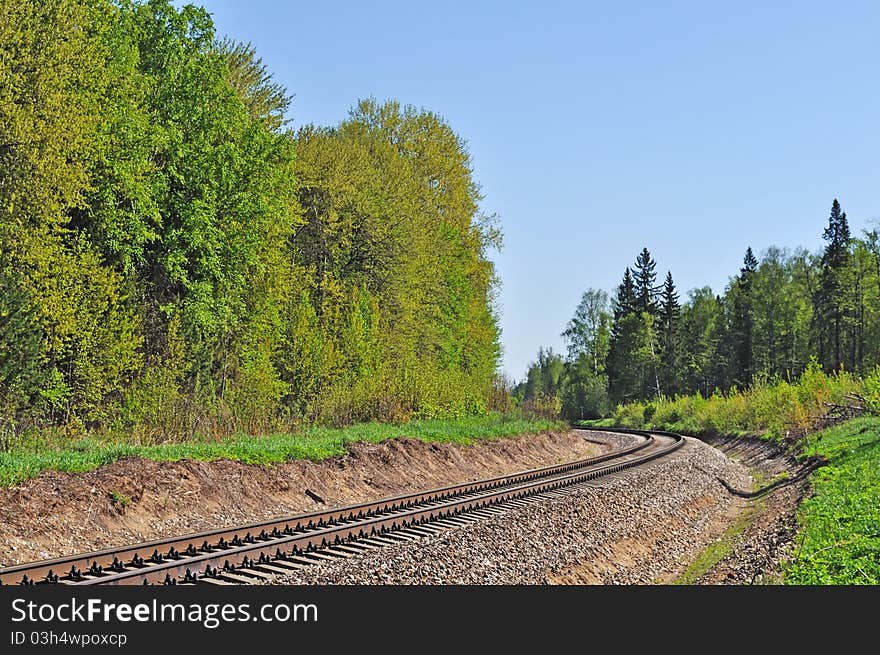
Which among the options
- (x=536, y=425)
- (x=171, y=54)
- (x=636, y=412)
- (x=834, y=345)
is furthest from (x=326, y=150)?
(x=834, y=345)

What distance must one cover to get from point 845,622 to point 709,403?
51.4 metres

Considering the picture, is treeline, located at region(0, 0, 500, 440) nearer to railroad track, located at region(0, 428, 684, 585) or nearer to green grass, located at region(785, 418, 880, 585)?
railroad track, located at region(0, 428, 684, 585)

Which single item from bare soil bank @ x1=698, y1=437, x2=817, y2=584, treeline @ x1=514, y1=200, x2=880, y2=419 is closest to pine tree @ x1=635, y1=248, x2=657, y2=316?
treeline @ x1=514, y1=200, x2=880, y2=419

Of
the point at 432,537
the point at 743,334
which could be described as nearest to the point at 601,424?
the point at 743,334

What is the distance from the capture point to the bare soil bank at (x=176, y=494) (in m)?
11.1

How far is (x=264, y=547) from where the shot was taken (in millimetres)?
10125

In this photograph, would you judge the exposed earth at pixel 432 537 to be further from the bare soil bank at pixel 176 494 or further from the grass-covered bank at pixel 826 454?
the grass-covered bank at pixel 826 454

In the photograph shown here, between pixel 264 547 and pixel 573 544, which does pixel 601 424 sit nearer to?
pixel 573 544

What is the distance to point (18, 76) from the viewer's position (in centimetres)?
1582

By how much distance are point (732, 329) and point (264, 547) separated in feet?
265

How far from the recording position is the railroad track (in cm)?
870

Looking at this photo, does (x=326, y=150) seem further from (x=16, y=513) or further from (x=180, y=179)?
(x=16, y=513)

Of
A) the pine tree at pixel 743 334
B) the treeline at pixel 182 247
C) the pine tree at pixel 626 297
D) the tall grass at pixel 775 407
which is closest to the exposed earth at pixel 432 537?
the treeline at pixel 182 247

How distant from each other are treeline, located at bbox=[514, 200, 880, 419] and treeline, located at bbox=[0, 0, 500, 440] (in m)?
33.2
